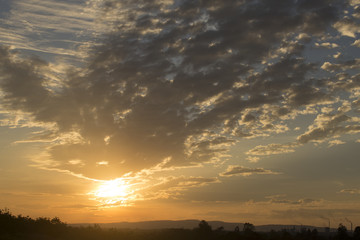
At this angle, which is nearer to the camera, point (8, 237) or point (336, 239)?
point (8, 237)

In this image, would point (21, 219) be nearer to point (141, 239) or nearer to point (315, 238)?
point (141, 239)

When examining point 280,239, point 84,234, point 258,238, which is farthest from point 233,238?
point 84,234

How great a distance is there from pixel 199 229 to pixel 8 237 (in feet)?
139

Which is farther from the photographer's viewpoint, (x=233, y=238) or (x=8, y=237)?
(x=233, y=238)

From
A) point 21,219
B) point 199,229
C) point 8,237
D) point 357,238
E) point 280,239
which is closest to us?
point 8,237

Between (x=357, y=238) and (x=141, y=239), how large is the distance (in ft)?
174

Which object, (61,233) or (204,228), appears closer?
(61,233)

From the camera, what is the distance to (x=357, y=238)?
83.9 m

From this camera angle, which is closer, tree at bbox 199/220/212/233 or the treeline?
the treeline

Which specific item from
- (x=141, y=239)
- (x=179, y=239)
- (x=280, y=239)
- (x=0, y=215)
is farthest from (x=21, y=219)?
(x=280, y=239)

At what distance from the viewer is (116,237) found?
61969mm

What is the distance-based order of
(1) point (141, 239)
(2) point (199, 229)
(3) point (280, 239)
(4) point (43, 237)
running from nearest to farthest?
(4) point (43, 237) < (1) point (141, 239) < (3) point (280, 239) < (2) point (199, 229)

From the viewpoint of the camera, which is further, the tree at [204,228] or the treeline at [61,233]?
the tree at [204,228]

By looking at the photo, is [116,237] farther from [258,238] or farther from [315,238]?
[315,238]
